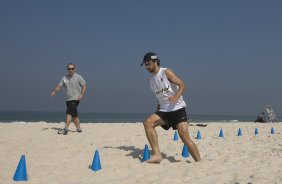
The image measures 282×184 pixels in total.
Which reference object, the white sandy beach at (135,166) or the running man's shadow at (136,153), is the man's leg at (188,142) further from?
the running man's shadow at (136,153)

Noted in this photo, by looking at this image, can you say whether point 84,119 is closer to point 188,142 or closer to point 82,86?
point 82,86

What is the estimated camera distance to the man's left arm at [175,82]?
183 inches

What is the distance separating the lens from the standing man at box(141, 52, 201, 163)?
476 cm

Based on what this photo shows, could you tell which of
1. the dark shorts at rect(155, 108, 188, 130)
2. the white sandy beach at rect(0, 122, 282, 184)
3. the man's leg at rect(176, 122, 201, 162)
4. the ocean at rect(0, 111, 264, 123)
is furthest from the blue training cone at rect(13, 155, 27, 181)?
the ocean at rect(0, 111, 264, 123)

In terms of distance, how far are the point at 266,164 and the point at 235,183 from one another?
1.08 metres

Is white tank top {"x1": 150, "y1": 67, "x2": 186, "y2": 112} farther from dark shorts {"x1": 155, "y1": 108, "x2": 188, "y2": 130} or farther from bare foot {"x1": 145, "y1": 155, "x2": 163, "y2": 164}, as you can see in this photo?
bare foot {"x1": 145, "y1": 155, "x2": 163, "y2": 164}

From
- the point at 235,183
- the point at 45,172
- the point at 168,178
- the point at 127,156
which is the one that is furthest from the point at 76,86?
the point at 235,183

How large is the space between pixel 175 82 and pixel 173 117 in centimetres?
55

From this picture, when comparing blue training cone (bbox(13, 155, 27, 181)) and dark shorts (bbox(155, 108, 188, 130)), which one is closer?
blue training cone (bbox(13, 155, 27, 181))

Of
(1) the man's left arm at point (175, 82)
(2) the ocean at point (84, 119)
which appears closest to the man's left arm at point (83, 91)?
(1) the man's left arm at point (175, 82)

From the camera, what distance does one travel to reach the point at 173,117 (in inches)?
191

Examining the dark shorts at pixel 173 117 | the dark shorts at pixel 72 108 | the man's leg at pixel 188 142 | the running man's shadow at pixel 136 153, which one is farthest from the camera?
the dark shorts at pixel 72 108

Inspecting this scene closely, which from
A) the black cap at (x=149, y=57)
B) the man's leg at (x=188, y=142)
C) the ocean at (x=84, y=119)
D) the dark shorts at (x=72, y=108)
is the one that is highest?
the black cap at (x=149, y=57)

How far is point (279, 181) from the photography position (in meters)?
3.29
